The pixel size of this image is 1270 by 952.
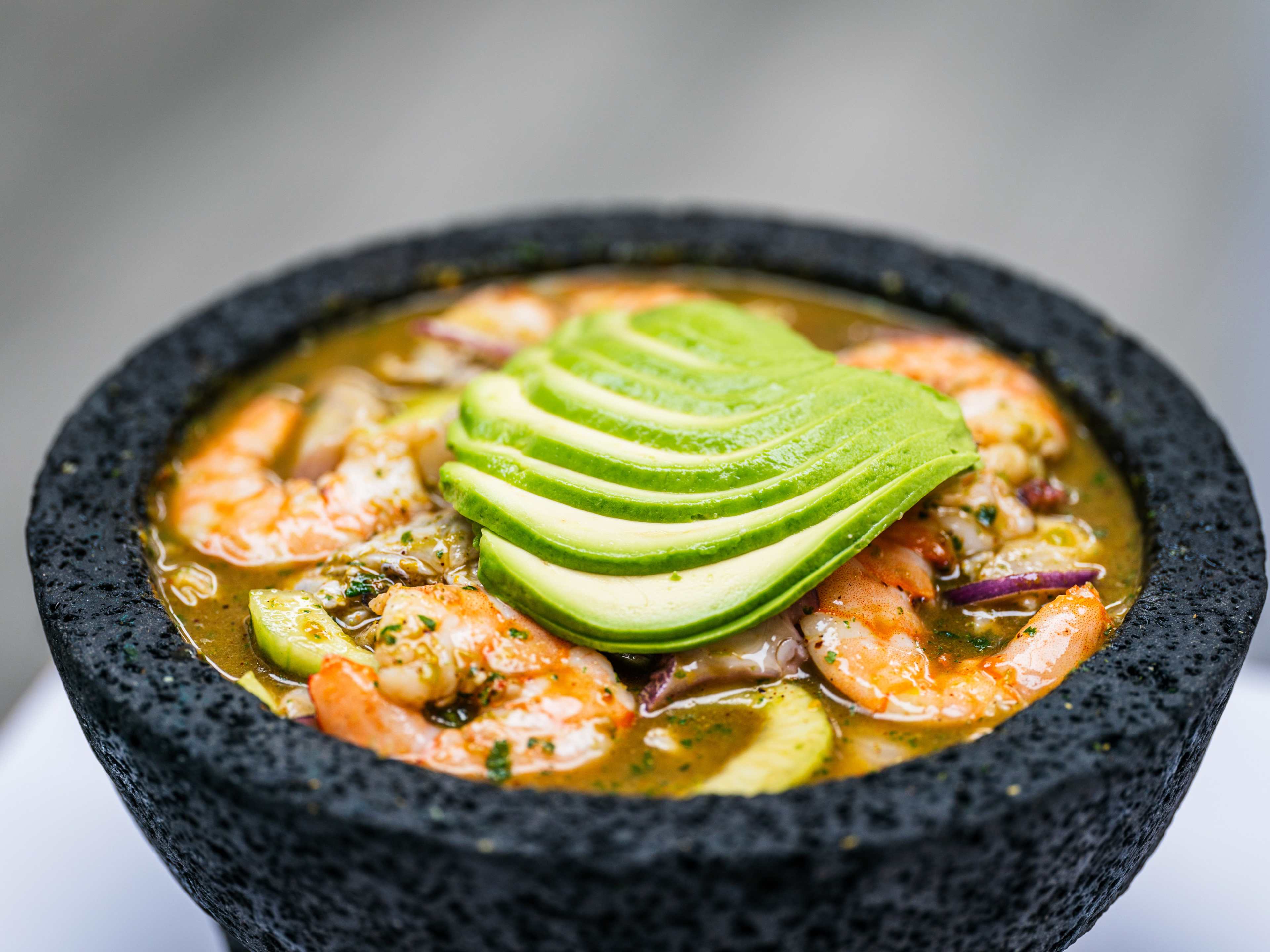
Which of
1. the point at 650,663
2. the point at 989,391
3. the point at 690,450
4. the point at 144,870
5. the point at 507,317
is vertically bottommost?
the point at 144,870

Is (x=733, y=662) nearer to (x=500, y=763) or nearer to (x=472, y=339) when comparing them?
(x=500, y=763)

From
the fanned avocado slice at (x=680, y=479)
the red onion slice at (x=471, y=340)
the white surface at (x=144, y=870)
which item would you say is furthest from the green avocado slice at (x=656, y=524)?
the white surface at (x=144, y=870)

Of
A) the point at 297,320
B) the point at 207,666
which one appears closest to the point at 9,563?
the point at 297,320

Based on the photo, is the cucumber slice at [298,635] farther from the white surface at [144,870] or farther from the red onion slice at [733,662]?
the white surface at [144,870]

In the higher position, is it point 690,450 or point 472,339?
point 472,339

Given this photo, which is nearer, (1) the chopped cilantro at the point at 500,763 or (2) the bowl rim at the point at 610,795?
(2) the bowl rim at the point at 610,795

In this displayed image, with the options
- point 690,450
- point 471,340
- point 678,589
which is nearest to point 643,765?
point 678,589
